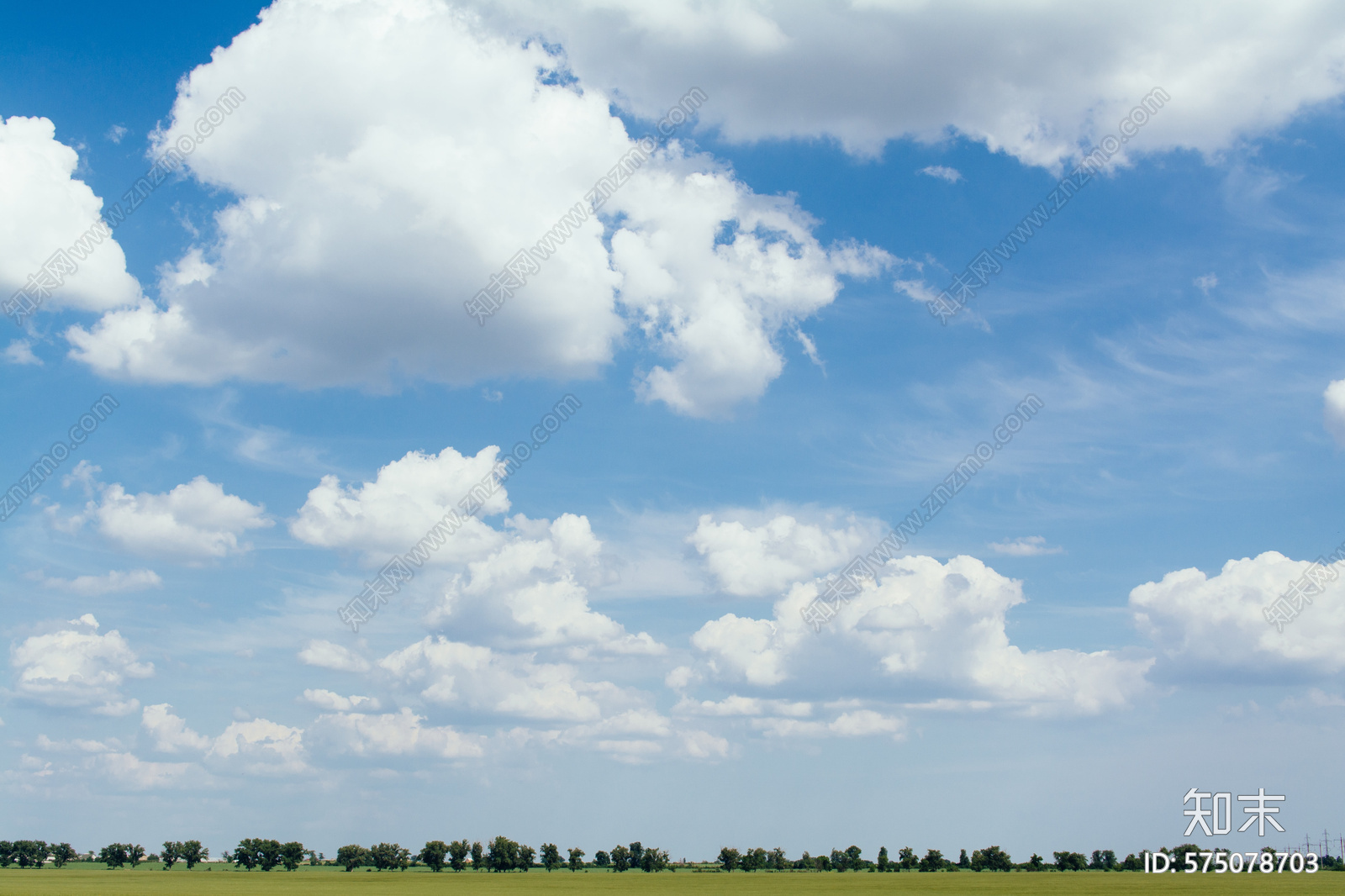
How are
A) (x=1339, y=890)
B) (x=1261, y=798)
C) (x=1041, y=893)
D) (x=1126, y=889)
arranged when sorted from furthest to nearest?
(x=1126, y=889) → (x=1041, y=893) → (x=1339, y=890) → (x=1261, y=798)

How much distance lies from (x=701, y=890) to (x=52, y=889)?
117 metres

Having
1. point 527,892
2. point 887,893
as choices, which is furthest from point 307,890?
point 887,893

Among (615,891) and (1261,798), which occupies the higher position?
(1261,798)

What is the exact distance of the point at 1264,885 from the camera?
17875 cm

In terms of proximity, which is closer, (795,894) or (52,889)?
(52,889)

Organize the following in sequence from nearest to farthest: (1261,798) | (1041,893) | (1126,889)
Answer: (1261,798) → (1041,893) → (1126,889)

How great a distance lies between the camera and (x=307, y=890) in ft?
597

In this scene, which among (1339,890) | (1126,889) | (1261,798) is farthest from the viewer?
(1126,889)

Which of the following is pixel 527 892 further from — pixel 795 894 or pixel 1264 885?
pixel 1264 885

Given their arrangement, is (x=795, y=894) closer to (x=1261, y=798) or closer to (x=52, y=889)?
(x=1261, y=798)

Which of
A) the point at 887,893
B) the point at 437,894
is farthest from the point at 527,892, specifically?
the point at 887,893

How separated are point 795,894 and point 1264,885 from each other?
8406 cm

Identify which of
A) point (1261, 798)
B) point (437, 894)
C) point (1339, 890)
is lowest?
point (437, 894)

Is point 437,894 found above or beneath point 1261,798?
beneath
